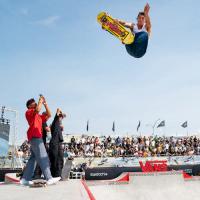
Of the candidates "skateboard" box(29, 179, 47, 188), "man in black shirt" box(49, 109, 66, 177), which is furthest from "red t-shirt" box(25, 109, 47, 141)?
"man in black shirt" box(49, 109, 66, 177)

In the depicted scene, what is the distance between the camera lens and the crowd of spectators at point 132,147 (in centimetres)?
3020

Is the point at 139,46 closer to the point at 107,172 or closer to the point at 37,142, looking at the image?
the point at 37,142

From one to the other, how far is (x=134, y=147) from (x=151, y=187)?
75.9 feet

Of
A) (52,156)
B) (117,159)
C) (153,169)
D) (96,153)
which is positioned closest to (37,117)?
(52,156)

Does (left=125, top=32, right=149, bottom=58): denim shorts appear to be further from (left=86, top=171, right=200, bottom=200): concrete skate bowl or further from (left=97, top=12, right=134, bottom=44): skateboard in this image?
(left=86, top=171, right=200, bottom=200): concrete skate bowl

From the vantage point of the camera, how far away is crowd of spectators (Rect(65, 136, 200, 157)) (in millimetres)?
30266

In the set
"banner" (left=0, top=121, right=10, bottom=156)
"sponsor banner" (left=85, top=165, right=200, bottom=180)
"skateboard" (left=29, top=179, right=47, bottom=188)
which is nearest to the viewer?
"skateboard" (left=29, top=179, right=47, bottom=188)

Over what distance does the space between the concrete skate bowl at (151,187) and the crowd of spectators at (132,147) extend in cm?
1957

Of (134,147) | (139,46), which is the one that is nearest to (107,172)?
(139,46)

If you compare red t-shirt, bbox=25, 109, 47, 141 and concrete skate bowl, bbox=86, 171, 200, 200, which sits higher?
red t-shirt, bbox=25, 109, 47, 141

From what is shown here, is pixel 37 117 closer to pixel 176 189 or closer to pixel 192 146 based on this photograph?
pixel 176 189

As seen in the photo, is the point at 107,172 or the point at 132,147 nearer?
the point at 107,172

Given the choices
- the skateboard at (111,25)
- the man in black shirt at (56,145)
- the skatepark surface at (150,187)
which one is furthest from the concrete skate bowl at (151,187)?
the skateboard at (111,25)

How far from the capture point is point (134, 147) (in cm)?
3192
